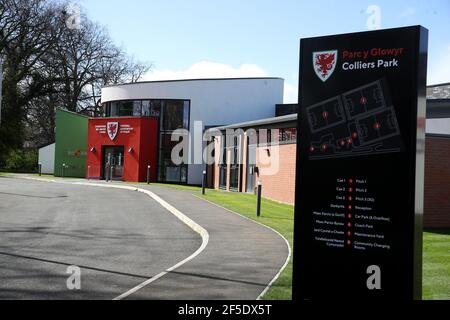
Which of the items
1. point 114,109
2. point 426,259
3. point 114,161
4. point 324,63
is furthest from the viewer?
point 114,109

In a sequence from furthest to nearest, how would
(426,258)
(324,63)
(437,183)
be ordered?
(437,183) < (426,258) < (324,63)

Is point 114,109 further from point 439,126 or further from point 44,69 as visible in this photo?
point 439,126

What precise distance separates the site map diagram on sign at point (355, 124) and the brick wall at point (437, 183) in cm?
1120

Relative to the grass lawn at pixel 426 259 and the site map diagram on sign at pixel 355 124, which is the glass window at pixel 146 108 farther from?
the site map diagram on sign at pixel 355 124

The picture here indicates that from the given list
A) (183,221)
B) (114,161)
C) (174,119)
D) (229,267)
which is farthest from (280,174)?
(114,161)

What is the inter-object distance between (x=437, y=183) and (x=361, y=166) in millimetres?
11663

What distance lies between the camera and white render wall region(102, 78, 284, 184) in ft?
139

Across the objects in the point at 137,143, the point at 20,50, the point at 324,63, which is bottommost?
the point at 324,63

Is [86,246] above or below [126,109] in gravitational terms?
below

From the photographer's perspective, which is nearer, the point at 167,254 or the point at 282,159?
the point at 167,254

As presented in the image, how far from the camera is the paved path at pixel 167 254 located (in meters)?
7.20

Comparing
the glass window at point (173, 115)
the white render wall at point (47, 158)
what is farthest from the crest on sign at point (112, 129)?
Result: the white render wall at point (47, 158)

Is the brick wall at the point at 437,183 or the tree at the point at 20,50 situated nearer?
the brick wall at the point at 437,183

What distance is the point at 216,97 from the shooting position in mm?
42531
